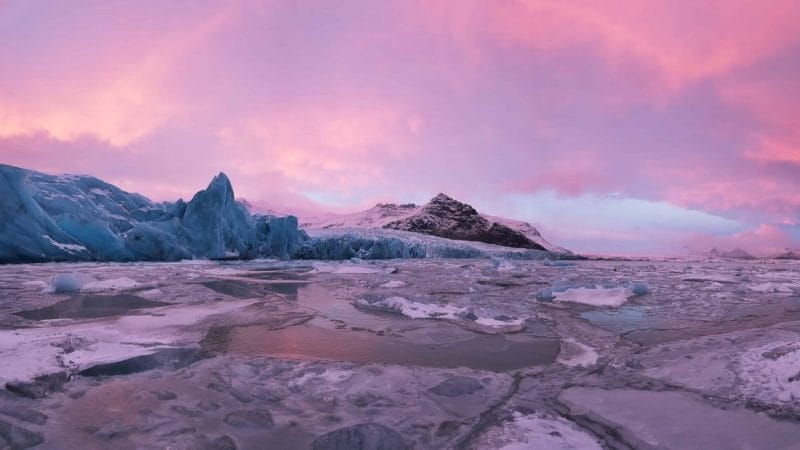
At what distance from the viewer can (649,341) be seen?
620cm

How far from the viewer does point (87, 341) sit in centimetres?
538

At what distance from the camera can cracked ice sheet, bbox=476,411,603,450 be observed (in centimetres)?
296

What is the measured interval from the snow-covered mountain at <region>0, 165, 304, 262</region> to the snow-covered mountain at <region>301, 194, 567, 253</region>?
79.5 m

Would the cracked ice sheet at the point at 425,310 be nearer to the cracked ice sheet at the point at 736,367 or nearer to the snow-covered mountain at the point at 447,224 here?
the cracked ice sheet at the point at 736,367

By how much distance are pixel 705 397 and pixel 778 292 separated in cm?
1227

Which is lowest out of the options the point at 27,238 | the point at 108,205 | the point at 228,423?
the point at 228,423

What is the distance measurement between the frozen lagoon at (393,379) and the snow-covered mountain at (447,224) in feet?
333

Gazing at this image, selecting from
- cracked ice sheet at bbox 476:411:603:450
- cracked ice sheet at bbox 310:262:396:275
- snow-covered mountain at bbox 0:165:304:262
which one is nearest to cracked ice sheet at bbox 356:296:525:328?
cracked ice sheet at bbox 476:411:603:450

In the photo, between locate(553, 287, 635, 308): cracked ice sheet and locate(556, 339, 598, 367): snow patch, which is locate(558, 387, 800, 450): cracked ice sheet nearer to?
locate(556, 339, 598, 367): snow patch

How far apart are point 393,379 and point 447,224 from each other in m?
118

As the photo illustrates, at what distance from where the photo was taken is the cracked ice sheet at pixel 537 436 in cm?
296

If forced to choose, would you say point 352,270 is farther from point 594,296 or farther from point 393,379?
point 393,379

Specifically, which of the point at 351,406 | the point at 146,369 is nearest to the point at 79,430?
the point at 146,369

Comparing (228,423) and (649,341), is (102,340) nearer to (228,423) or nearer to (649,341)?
(228,423)
